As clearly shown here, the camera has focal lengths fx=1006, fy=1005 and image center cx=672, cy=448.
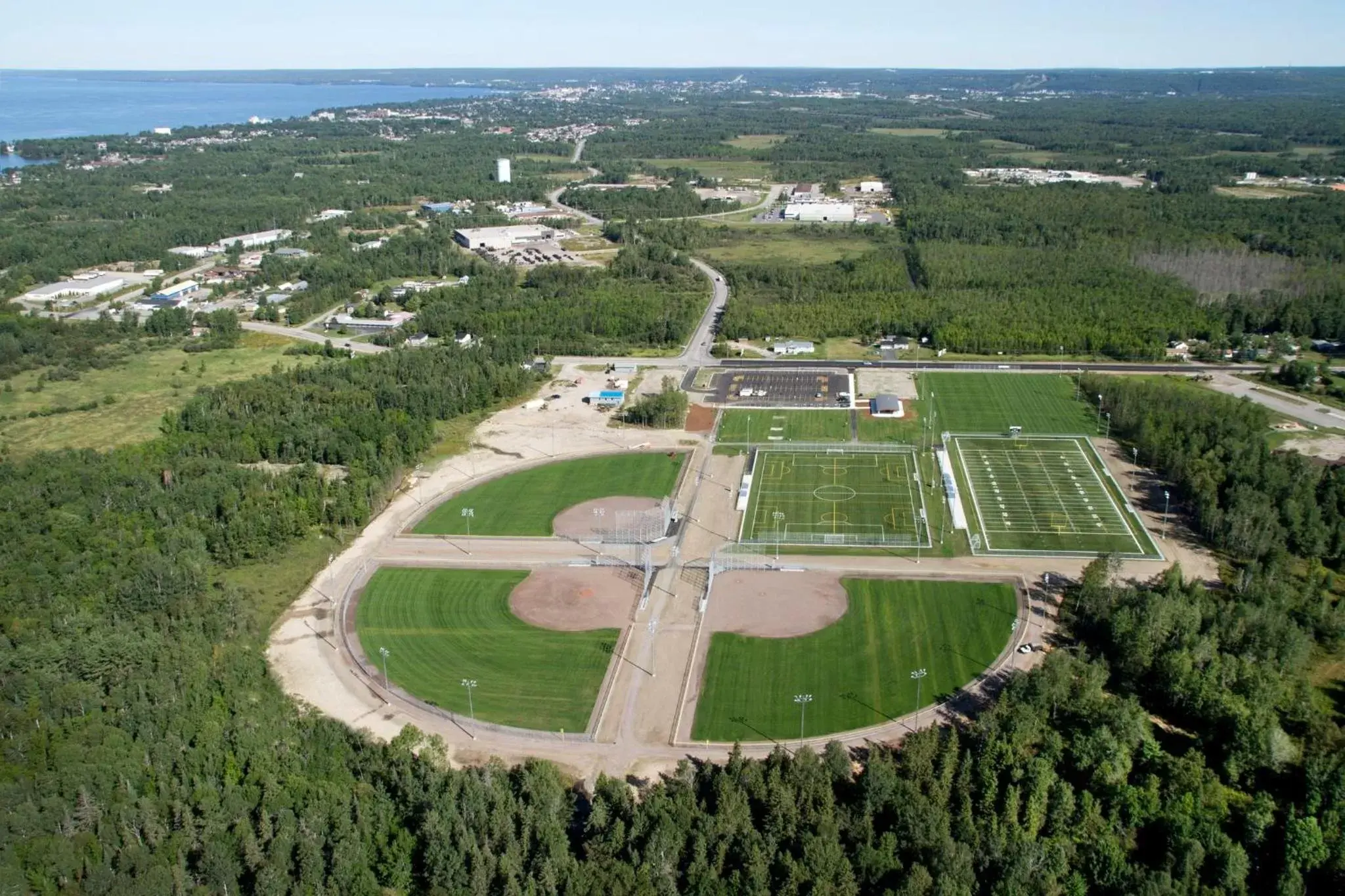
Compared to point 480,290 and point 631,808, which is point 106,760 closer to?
point 631,808

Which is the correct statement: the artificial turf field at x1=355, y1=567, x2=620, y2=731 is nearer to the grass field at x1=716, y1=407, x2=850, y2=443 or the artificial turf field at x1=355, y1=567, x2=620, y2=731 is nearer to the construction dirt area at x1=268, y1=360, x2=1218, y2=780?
the construction dirt area at x1=268, y1=360, x2=1218, y2=780

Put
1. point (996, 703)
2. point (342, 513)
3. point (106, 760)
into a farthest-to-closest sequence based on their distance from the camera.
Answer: point (342, 513) → point (996, 703) → point (106, 760)

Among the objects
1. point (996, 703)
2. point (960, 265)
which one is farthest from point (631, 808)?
point (960, 265)

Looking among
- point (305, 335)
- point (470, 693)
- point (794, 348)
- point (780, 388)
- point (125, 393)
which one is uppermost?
point (794, 348)

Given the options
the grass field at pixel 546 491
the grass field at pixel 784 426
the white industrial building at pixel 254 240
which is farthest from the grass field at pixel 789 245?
the grass field at pixel 546 491

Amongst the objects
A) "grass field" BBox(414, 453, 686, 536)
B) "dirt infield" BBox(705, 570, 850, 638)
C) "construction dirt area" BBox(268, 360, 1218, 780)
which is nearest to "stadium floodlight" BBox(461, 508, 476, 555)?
"grass field" BBox(414, 453, 686, 536)

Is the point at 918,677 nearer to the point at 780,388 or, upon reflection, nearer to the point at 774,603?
the point at 774,603

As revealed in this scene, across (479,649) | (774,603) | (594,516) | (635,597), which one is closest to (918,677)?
(774,603)
